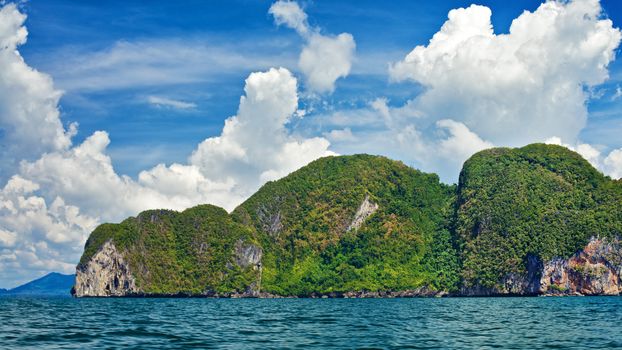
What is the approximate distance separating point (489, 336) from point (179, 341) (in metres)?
23.4

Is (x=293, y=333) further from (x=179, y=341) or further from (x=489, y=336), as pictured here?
(x=489, y=336)

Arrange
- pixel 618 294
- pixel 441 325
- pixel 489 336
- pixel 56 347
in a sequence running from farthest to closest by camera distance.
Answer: pixel 618 294, pixel 441 325, pixel 489 336, pixel 56 347

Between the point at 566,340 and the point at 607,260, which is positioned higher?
the point at 607,260

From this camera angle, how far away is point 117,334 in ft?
152

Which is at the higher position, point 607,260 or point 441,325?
point 607,260

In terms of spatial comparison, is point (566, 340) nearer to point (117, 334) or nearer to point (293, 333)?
point (293, 333)

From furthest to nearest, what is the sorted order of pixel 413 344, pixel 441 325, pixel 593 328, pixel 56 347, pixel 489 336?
pixel 441 325, pixel 593 328, pixel 489 336, pixel 413 344, pixel 56 347

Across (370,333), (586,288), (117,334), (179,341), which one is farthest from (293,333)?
(586,288)

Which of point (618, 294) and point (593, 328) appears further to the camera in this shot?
point (618, 294)

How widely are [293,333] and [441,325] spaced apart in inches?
664

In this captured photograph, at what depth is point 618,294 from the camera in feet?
630

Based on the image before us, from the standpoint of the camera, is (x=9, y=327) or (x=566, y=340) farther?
(x=9, y=327)

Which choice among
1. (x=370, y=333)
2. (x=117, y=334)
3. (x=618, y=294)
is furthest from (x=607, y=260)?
(x=117, y=334)

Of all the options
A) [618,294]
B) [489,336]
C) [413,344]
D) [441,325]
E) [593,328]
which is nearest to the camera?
[413,344]
